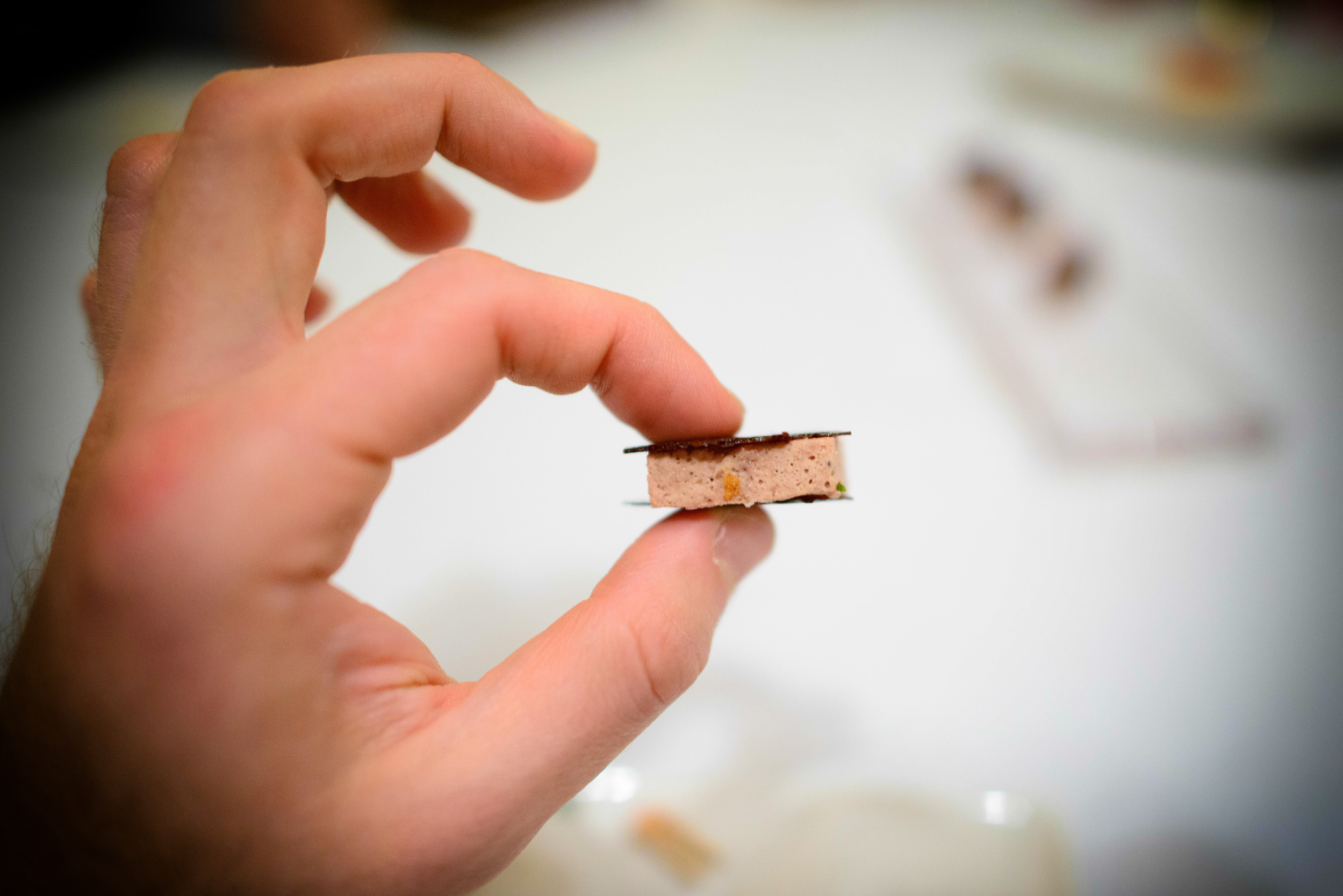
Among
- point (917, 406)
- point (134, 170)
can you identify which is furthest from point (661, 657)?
point (917, 406)

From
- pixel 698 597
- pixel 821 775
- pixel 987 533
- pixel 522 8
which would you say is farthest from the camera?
→ pixel 522 8

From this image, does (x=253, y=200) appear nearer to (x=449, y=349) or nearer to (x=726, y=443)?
(x=449, y=349)

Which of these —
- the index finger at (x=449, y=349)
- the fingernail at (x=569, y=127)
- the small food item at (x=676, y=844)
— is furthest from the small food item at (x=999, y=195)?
the small food item at (x=676, y=844)

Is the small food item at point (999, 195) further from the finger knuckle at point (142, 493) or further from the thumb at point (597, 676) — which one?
the finger knuckle at point (142, 493)

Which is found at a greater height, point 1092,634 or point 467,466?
point 467,466

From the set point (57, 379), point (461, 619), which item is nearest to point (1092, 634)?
point (461, 619)

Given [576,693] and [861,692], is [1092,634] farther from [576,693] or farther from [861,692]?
[576,693]
